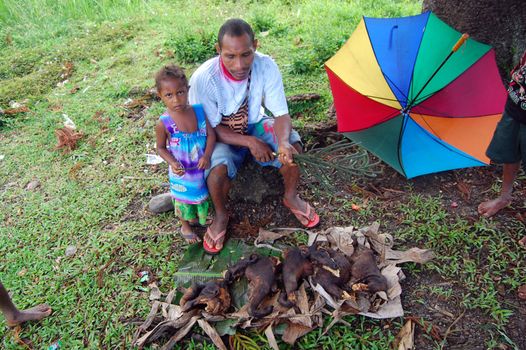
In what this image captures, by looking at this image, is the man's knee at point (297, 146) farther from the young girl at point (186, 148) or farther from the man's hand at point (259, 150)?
the young girl at point (186, 148)

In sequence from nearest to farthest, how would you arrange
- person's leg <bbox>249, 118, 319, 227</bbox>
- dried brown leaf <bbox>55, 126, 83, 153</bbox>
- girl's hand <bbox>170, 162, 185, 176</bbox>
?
girl's hand <bbox>170, 162, 185, 176</bbox> < person's leg <bbox>249, 118, 319, 227</bbox> < dried brown leaf <bbox>55, 126, 83, 153</bbox>

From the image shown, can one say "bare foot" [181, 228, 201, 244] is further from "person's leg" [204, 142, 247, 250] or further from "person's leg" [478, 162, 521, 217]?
"person's leg" [478, 162, 521, 217]

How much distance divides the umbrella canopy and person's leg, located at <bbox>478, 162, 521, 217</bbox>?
0.22m

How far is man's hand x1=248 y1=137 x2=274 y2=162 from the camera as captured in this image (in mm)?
2699

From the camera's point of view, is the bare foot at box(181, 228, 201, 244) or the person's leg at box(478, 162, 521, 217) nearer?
the person's leg at box(478, 162, 521, 217)

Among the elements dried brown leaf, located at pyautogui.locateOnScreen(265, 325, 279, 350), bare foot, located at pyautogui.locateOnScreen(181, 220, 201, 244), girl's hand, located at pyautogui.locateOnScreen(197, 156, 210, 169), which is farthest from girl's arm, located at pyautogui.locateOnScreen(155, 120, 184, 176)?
dried brown leaf, located at pyautogui.locateOnScreen(265, 325, 279, 350)

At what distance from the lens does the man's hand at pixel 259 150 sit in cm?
270

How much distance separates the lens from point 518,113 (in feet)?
8.04

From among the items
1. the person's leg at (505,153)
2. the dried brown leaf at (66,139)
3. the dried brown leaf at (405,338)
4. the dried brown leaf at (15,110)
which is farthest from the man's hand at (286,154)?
the dried brown leaf at (15,110)

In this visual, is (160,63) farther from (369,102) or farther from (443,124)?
(443,124)

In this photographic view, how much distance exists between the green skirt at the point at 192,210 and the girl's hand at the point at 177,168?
25cm

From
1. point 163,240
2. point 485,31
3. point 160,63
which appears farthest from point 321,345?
point 160,63

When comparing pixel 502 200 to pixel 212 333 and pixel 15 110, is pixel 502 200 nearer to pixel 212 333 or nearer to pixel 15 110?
pixel 212 333

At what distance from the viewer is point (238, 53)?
7.96 ft
